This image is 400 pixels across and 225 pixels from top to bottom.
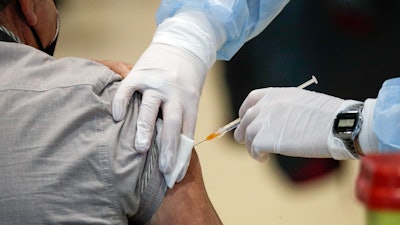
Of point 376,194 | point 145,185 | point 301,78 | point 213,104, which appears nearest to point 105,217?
point 145,185

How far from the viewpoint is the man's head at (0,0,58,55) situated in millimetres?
1208

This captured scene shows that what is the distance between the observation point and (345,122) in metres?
1.14

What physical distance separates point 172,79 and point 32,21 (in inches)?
13.0

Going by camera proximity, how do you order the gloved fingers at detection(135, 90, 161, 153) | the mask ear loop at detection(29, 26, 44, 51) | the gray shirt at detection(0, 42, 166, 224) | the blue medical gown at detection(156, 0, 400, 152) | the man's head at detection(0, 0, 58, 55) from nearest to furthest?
1. the gray shirt at detection(0, 42, 166, 224)
2. the gloved fingers at detection(135, 90, 161, 153)
3. the man's head at detection(0, 0, 58, 55)
4. the mask ear loop at detection(29, 26, 44, 51)
5. the blue medical gown at detection(156, 0, 400, 152)

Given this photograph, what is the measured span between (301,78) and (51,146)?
150cm

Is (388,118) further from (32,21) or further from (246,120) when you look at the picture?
(32,21)

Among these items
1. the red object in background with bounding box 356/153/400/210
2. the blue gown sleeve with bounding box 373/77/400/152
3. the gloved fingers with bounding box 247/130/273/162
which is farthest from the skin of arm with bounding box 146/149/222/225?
the red object in background with bounding box 356/153/400/210

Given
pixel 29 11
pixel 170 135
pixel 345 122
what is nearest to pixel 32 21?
pixel 29 11

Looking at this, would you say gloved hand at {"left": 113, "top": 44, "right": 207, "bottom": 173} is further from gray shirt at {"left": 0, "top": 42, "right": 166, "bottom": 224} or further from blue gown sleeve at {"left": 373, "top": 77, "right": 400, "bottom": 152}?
blue gown sleeve at {"left": 373, "top": 77, "right": 400, "bottom": 152}

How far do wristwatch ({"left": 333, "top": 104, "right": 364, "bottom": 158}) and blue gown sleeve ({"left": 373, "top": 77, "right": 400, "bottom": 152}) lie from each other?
0.18ft

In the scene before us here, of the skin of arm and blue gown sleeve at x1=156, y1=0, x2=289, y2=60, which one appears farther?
blue gown sleeve at x1=156, y1=0, x2=289, y2=60

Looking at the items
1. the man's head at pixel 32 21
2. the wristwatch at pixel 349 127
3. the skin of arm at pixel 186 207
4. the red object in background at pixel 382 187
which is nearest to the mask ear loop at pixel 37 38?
the man's head at pixel 32 21

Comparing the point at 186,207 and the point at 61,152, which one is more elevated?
the point at 61,152

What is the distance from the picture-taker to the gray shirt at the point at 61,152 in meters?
0.95
